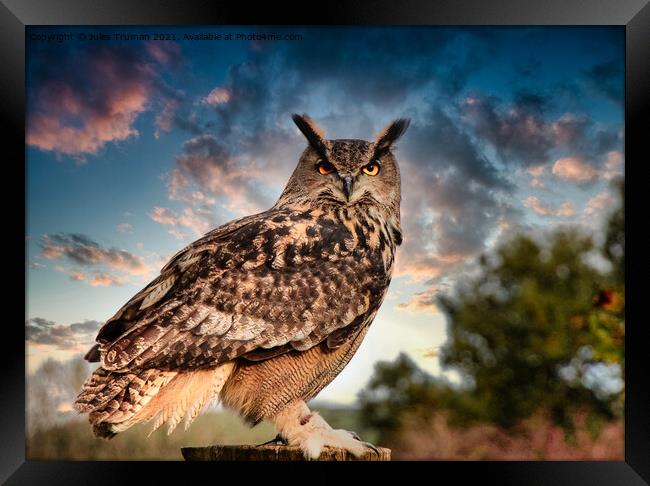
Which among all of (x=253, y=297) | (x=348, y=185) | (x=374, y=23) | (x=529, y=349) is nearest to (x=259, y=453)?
(x=253, y=297)

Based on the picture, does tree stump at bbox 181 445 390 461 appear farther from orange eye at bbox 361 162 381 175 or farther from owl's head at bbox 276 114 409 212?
orange eye at bbox 361 162 381 175

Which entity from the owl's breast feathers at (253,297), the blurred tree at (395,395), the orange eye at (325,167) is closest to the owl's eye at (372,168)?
the orange eye at (325,167)

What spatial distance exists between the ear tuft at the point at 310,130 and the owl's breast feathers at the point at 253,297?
14.4 inches

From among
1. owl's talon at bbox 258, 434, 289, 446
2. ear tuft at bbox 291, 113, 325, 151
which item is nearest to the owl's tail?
owl's talon at bbox 258, 434, 289, 446

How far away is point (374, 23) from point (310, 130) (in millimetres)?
555

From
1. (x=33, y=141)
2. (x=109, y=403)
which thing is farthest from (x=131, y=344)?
(x=33, y=141)

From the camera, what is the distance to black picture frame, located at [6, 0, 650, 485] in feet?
9.62

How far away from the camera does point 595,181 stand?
302 centimetres

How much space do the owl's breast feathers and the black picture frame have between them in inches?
27.7

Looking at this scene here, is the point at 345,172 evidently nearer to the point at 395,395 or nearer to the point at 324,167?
the point at 324,167

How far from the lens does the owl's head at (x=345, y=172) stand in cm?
281

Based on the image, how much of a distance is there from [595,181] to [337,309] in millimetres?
1372
